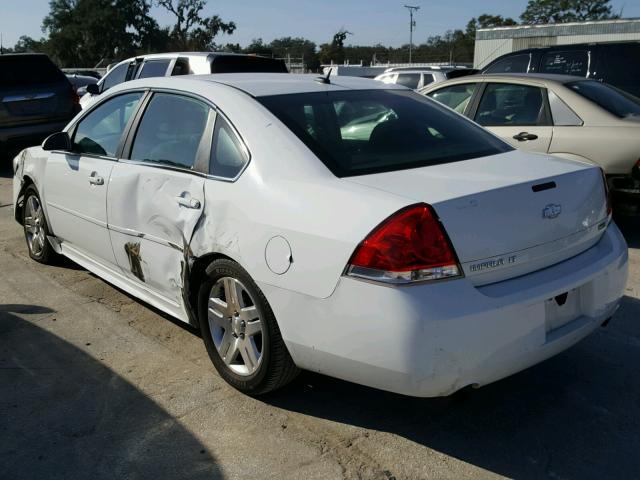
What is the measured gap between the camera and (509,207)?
268 cm

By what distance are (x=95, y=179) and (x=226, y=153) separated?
1.32m

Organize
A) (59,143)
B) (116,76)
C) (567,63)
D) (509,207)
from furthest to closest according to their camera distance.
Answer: (116,76) → (567,63) → (59,143) → (509,207)

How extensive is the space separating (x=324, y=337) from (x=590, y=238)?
4.56 feet

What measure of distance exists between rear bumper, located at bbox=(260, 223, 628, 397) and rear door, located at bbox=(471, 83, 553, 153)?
3.63 m

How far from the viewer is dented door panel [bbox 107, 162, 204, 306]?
339cm

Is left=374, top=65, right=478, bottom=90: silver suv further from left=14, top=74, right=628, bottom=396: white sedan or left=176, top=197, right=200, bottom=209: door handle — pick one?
left=176, top=197, right=200, bottom=209: door handle

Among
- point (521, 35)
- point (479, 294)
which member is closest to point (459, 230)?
point (479, 294)

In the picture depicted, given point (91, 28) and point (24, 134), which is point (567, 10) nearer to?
point (91, 28)

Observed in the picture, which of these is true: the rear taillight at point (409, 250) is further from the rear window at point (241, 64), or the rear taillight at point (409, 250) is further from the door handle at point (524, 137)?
the rear window at point (241, 64)

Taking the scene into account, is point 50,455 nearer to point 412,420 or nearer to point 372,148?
point 412,420

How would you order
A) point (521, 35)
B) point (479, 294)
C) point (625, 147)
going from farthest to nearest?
point (521, 35) < point (625, 147) < point (479, 294)

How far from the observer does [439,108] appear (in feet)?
12.8

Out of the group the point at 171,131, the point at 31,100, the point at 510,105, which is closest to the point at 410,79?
the point at 31,100

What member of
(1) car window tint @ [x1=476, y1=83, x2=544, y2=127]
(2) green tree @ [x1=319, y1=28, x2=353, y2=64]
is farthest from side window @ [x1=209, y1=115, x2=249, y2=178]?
(2) green tree @ [x1=319, y1=28, x2=353, y2=64]
